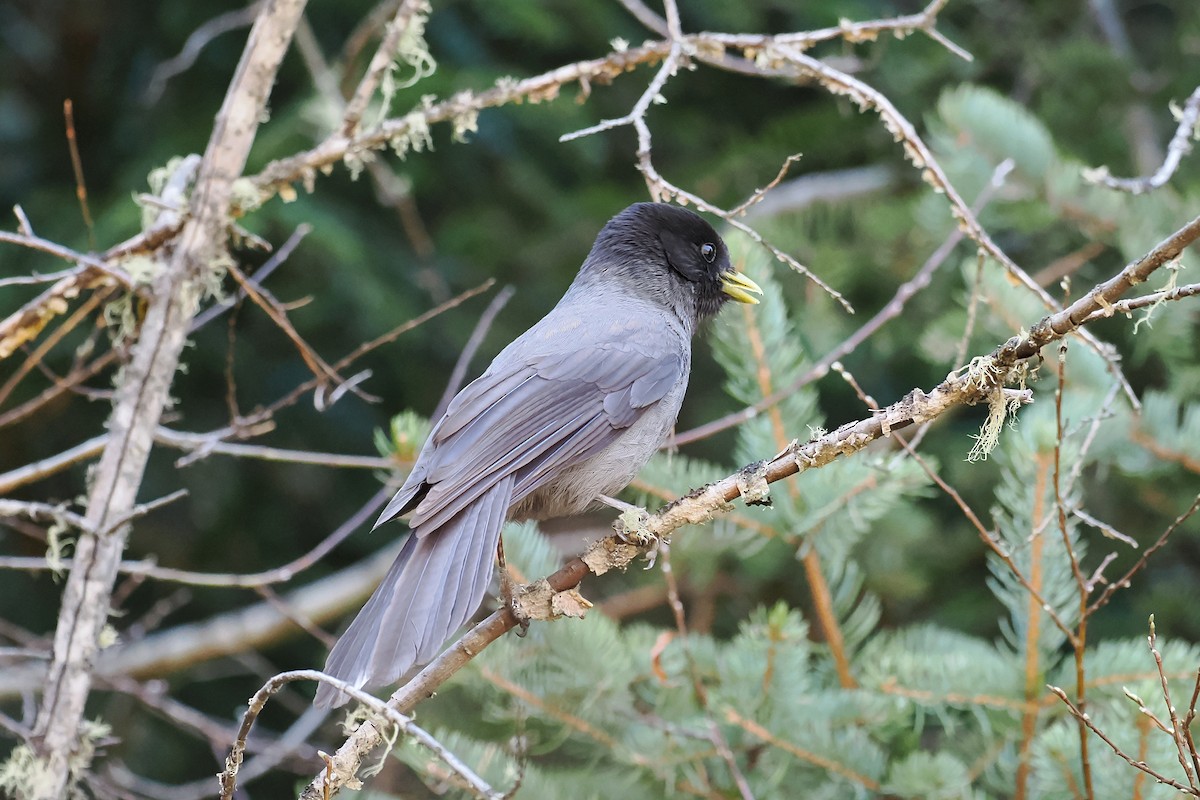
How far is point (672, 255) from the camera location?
13.3 ft

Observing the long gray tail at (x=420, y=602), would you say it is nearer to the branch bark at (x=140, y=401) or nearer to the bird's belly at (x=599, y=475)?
the bird's belly at (x=599, y=475)

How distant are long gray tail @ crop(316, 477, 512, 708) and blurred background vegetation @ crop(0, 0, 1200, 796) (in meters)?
1.97

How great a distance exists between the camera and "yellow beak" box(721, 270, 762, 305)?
12.3ft

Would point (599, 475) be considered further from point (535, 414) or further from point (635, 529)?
point (635, 529)

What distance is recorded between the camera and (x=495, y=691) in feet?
10.8

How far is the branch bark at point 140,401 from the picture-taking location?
266cm

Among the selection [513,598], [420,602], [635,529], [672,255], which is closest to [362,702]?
[420,602]

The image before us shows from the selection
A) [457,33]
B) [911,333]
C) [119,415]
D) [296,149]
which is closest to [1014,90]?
[911,333]

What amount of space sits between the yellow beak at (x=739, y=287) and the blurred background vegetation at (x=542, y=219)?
63cm

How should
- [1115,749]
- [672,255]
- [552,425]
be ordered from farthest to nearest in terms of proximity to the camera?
[672,255] < [552,425] < [1115,749]

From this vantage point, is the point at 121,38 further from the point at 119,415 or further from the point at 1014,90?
the point at 1014,90

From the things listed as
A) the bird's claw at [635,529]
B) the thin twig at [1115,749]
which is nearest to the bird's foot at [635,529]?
the bird's claw at [635,529]

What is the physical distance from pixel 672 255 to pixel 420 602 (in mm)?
1892

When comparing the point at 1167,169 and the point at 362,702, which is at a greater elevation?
the point at 1167,169
